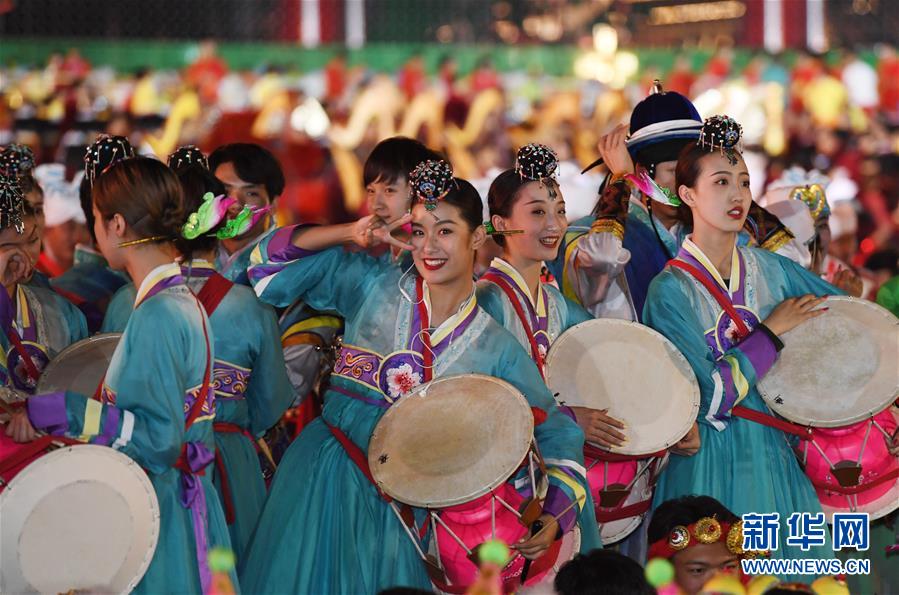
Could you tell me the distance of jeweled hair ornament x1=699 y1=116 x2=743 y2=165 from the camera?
4.14 metres

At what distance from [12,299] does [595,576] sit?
2007 mm

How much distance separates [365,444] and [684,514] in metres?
0.76

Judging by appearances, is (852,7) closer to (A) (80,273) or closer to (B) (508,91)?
(B) (508,91)

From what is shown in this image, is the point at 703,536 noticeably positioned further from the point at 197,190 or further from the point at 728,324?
the point at 197,190

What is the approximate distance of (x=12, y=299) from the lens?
4.27 m

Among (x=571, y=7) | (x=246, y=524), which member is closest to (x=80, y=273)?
(x=246, y=524)

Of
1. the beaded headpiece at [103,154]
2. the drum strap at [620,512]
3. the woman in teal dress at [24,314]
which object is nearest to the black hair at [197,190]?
the beaded headpiece at [103,154]

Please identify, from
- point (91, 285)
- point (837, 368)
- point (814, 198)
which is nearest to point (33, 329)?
point (91, 285)

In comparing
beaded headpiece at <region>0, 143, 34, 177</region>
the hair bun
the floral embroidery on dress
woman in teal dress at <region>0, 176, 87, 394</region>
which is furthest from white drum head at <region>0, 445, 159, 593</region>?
beaded headpiece at <region>0, 143, 34, 177</region>

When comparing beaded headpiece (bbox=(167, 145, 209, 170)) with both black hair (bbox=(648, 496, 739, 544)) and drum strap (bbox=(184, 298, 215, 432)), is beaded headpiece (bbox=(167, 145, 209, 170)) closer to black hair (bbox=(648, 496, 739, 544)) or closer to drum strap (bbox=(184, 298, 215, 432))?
drum strap (bbox=(184, 298, 215, 432))

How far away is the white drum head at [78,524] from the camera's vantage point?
3.00m

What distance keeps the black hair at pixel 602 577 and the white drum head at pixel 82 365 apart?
1497 mm

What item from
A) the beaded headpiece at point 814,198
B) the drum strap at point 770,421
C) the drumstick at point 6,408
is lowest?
the drum strap at point 770,421

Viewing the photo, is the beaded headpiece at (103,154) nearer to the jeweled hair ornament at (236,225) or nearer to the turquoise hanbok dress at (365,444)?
the jeweled hair ornament at (236,225)
